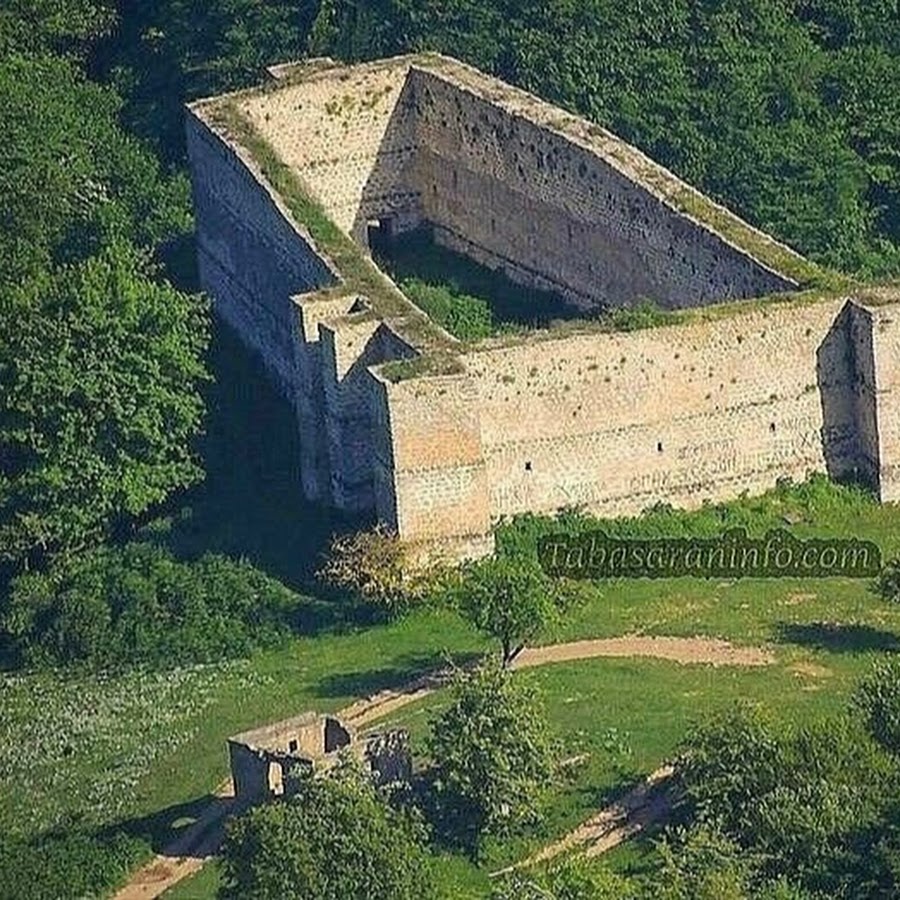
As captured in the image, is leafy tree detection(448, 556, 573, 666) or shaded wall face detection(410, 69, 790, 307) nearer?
leafy tree detection(448, 556, 573, 666)

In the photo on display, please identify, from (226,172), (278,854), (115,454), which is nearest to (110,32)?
(226,172)

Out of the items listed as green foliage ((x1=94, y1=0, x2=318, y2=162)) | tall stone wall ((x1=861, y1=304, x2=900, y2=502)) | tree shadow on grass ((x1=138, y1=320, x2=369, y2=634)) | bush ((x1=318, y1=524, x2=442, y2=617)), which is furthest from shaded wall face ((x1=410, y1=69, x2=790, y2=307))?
green foliage ((x1=94, y1=0, x2=318, y2=162))

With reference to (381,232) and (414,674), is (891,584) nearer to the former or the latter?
(414,674)

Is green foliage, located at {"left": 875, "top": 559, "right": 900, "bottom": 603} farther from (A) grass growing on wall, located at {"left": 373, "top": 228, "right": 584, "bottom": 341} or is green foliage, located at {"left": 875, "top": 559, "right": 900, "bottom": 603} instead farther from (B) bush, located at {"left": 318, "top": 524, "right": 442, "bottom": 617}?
(A) grass growing on wall, located at {"left": 373, "top": 228, "right": 584, "bottom": 341}

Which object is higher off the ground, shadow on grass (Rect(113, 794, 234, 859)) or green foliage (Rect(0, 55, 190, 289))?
green foliage (Rect(0, 55, 190, 289))

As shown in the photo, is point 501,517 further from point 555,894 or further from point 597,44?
point 597,44

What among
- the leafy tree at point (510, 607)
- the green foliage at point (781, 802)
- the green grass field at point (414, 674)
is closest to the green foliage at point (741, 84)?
the green grass field at point (414, 674)
